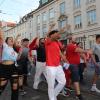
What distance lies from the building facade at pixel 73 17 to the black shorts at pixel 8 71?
22.2 meters

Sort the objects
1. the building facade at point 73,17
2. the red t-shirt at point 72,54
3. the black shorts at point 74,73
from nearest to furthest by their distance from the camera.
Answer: the black shorts at point 74,73, the red t-shirt at point 72,54, the building facade at point 73,17

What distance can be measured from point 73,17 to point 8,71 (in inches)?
1332

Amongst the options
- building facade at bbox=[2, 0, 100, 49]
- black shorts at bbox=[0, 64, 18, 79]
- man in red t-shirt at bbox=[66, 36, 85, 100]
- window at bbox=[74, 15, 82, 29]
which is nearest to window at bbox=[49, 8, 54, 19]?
building facade at bbox=[2, 0, 100, 49]

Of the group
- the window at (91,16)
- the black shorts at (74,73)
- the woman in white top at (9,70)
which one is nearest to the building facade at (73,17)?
the window at (91,16)

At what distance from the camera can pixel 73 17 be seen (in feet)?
132

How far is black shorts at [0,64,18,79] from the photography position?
6.84 m

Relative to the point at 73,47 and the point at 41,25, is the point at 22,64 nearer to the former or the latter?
the point at 73,47

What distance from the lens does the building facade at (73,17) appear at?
3572 centimetres

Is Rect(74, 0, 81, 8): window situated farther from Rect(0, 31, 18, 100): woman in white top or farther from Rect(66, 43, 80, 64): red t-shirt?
Rect(0, 31, 18, 100): woman in white top

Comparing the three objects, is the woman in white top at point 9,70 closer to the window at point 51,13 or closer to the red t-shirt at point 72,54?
the red t-shirt at point 72,54

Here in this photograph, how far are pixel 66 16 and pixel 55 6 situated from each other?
4.21m

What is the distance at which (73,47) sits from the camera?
8312mm

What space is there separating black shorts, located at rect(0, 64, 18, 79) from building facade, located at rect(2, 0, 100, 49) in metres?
22.2

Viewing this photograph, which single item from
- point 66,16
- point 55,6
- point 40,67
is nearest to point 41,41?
point 40,67
